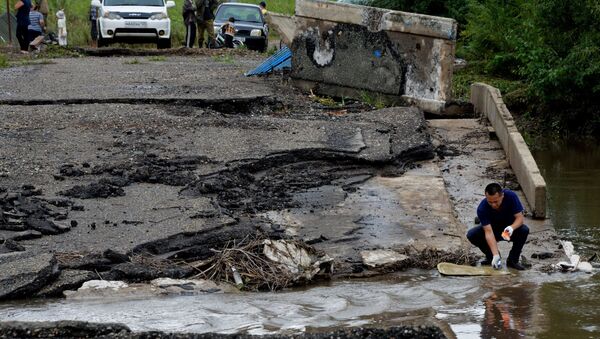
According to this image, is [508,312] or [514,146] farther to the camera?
[514,146]

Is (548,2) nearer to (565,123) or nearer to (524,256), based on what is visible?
(565,123)

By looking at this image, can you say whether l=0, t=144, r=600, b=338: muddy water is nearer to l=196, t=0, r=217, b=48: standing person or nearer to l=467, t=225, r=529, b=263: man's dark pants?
l=467, t=225, r=529, b=263: man's dark pants

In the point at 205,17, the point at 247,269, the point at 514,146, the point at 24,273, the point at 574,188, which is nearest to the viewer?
the point at 24,273

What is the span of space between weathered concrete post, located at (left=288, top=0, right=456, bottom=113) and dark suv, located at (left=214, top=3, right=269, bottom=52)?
12.3 meters

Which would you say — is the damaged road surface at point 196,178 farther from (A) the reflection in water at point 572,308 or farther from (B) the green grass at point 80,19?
(B) the green grass at point 80,19

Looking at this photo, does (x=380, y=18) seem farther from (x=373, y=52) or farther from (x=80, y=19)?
(x=80, y=19)

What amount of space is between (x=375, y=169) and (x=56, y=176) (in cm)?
392

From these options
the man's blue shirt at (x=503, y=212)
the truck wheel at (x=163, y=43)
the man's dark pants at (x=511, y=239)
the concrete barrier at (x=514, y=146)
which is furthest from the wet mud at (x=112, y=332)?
the truck wheel at (x=163, y=43)

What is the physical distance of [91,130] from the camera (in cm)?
1382

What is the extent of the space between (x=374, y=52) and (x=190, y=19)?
13952 millimetres

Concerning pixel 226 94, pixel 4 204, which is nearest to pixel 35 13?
pixel 226 94

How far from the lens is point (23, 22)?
27.5 meters

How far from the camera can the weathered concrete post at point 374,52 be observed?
1705 cm

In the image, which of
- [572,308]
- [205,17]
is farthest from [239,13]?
[572,308]
